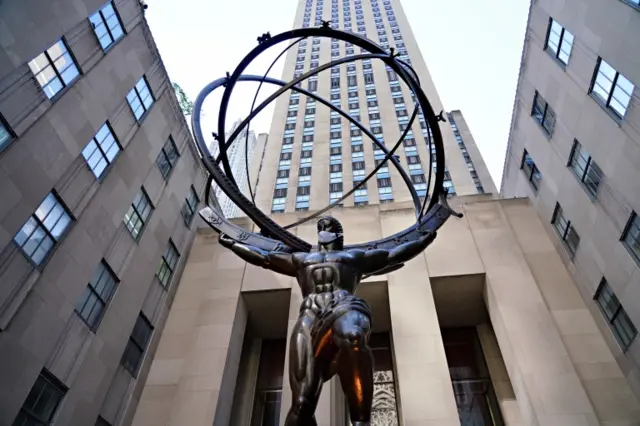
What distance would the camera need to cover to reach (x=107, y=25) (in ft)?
46.8

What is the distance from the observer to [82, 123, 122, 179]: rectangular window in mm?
12562

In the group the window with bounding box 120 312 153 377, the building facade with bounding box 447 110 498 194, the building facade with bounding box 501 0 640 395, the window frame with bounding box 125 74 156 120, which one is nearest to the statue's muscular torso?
the building facade with bounding box 501 0 640 395

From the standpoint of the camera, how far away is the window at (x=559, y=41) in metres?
14.3

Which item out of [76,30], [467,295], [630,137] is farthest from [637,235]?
[76,30]

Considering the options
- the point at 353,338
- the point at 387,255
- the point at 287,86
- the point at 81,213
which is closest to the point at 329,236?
the point at 387,255

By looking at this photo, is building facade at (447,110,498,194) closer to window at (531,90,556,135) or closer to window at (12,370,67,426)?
window at (531,90,556,135)

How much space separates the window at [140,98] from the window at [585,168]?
15045mm

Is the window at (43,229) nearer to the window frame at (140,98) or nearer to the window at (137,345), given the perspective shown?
the window at (137,345)

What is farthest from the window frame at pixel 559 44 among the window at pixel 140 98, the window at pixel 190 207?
the window at pixel 190 207

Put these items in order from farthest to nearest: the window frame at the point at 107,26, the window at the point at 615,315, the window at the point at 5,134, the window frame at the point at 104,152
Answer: the window frame at the point at 107,26, the window frame at the point at 104,152, the window at the point at 615,315, the window at the point at 5,134

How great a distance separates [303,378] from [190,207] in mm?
14664

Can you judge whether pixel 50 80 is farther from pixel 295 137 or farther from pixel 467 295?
pixel 295 137

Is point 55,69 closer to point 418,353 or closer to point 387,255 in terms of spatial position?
point 387,255

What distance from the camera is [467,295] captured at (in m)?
14.4
